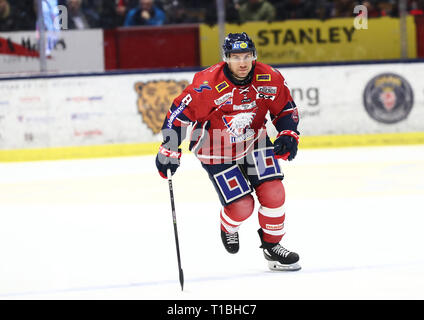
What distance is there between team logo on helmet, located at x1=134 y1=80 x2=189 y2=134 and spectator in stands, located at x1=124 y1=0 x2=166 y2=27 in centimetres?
74

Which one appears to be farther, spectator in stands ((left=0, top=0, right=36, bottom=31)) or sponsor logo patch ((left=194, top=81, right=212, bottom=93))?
spectator in stands ((left=0, top=0, right=36, bottom=31))

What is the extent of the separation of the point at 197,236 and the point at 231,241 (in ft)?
2.57

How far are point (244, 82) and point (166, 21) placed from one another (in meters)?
6.33

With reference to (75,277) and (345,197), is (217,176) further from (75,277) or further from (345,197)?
(345,197)

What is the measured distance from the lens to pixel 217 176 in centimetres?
493

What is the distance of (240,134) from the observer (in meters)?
4.86

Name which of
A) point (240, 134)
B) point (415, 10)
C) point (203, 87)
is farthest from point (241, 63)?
point (415, 10)

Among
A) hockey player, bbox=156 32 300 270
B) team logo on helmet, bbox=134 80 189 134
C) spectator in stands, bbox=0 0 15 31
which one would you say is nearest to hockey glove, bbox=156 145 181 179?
hockey player, bbox=156 32 300 270

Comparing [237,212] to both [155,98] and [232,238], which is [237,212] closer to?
[232,238]

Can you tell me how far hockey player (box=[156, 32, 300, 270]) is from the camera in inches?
186

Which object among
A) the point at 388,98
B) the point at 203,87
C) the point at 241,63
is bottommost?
the point at 388,98

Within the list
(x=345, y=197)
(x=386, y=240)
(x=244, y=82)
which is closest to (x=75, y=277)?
(x=244, y=82)

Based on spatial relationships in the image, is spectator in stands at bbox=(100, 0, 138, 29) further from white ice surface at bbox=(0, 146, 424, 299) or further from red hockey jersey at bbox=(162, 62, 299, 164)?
red hockey jersey at bbox=(162, 62, 299, 164)

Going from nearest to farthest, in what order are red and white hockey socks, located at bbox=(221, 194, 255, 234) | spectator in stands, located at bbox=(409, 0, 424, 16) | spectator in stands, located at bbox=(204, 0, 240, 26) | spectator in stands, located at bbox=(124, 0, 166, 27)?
red and white hockey socks, located at bbox=(221, 194, 255, 234)
spectator in stands, located at bbox=(204, 0, 240, 26)
spectator in stands, located at bbox=(124, 0, 166, 27)
spectator in stands, located at bbox=(409, 0, 424, 16)
